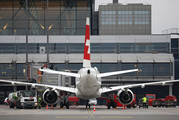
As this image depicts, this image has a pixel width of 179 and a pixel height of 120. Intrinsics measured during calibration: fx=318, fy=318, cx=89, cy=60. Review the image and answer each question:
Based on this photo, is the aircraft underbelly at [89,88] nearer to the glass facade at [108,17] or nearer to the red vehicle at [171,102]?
the red vehicle at [171,102]

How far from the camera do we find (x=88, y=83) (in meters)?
32.0

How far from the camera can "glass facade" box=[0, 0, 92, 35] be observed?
7269cm

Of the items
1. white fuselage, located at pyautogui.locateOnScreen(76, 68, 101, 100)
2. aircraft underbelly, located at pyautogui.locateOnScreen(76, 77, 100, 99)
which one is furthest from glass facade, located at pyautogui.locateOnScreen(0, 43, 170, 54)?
aircraft underbelly, located at pyautogui.locateOnScreen(76, 77, 100, 99)

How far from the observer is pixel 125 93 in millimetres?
37469

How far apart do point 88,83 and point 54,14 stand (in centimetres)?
4421

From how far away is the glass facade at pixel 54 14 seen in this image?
238 ft

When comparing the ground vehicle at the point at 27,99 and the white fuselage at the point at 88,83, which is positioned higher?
the white fuselage at the point at 88,83

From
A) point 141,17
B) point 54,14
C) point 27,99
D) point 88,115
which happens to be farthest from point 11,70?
point 88,115

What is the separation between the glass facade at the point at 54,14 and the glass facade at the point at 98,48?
8002mm

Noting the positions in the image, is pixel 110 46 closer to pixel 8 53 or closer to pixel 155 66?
pixel 155 66

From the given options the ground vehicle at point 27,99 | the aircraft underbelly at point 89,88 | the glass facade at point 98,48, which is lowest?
the ground vehicle at point 27,99

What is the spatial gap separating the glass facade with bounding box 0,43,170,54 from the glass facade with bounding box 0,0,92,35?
8002 millimetres

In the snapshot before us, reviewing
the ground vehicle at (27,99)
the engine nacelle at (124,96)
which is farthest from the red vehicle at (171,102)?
the ground vehicle at (27,99)

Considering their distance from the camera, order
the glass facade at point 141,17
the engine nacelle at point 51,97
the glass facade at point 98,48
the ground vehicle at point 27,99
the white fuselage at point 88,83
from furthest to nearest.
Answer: the glass facade at point 141,17 → the glass facade at point 98,48 → the ground vehicle at point 27,99 → the engine nacelle at point 51,97 → the white fuselage at point 88,83
